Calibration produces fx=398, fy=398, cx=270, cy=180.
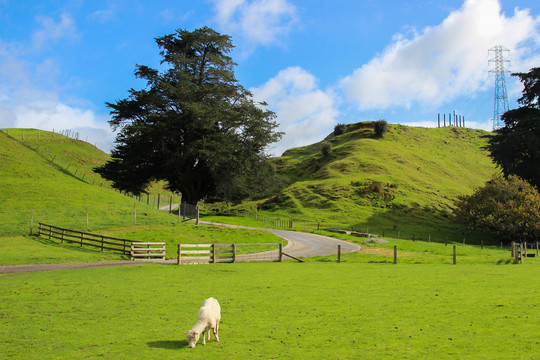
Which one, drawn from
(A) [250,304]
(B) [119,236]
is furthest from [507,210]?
(A) [250,304]

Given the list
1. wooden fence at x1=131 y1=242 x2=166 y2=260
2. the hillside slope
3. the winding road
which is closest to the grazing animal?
the winding road

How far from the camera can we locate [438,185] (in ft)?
340

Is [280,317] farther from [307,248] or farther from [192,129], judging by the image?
[192,129]

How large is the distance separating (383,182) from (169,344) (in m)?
88.0

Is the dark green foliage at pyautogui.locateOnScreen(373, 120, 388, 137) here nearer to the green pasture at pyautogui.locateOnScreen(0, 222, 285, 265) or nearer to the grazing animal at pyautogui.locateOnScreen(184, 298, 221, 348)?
the green pasture at pyautogui.locateOnScreen(0, 222, 285, 265)

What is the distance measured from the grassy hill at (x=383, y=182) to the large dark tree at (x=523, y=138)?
14.6 meters

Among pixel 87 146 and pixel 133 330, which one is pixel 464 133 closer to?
pixel 87 146

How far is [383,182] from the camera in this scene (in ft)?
303

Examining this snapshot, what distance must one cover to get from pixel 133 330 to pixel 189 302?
3.86 metres

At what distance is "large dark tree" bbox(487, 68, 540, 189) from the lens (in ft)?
A: 219

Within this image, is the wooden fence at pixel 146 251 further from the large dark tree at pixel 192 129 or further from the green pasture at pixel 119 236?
the large dark tree at pixel 192 129

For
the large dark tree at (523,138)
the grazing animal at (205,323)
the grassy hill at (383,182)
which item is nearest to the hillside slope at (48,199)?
the grassy hill at (383,182)

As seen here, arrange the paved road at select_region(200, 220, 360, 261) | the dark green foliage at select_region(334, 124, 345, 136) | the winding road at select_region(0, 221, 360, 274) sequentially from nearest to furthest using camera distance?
the winding road at select_region(0, 221, 360, 274) < the paved road at select_region(200, 220, 360, 261) < the dark green foliage at select_region(334, 124, 345, 136)

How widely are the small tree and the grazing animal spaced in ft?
192
